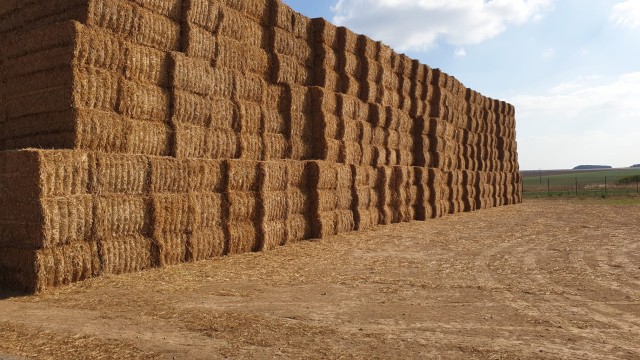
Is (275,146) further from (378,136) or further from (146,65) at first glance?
(378,136)

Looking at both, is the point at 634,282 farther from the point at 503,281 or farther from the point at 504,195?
the point at 504,195

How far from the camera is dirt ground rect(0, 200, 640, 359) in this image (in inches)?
237

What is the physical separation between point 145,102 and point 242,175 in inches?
114

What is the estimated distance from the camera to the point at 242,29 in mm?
15406

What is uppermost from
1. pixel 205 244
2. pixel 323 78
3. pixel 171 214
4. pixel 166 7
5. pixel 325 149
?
pixel 166 7

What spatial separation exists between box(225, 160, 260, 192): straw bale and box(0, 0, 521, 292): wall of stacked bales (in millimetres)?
40

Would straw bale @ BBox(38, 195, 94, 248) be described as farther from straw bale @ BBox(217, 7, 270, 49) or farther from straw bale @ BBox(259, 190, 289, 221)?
straw bale @ BBox(217, 7, 270, 49)

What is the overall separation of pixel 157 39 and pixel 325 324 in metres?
8.21

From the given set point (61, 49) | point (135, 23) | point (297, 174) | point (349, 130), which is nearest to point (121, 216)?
point (61, 49)

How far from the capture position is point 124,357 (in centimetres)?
573

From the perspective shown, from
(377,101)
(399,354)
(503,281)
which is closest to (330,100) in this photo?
(377,101)

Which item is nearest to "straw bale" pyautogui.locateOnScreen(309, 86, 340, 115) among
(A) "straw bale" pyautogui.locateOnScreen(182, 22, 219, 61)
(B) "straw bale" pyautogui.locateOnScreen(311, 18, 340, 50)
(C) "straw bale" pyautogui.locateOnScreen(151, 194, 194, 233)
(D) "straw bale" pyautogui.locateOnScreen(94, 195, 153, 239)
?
(B) "straw bale" pyautogui.locateOnScreen(311, 18, 340, 50)

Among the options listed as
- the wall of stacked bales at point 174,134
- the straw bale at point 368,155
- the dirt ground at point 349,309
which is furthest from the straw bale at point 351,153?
the dirt ground at point 349,309

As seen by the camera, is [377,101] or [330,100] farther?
[377,101]
